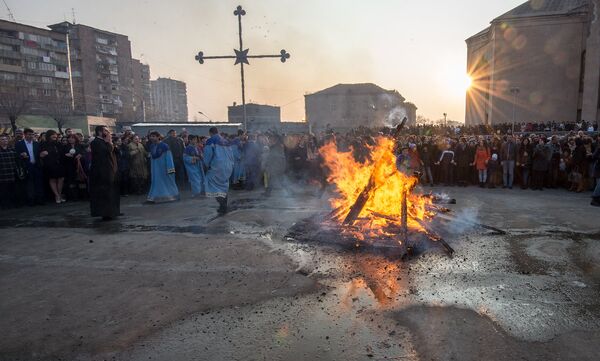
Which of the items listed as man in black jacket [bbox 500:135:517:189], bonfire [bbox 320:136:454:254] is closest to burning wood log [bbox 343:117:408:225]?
bonfire [bbox 320:136:454:254]

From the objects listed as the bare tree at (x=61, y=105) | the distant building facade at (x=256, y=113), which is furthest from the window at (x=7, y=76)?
the distant building facade at (x=256, y=113)

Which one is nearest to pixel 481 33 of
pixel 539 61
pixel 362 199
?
pixel 539 61

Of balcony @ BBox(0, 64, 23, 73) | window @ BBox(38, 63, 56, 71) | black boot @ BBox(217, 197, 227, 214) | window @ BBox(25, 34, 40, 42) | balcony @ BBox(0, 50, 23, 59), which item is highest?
window @ BBox(25, 34, 40, 42)

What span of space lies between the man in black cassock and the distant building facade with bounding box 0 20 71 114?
180 feet

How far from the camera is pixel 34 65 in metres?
56.4

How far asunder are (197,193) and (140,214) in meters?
3.10

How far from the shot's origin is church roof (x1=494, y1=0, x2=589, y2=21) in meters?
33.0

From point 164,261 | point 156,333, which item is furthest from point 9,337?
point 164,261

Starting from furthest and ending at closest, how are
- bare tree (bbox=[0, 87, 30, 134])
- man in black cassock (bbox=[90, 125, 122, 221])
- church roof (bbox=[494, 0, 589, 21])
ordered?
bare tree (bbox=[0, 87, 30, 134])
church roof (bbox=[494, 0, 589, 21])
man in black cassock (bbox=[90, 125, 122, 221])

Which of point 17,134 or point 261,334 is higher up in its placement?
point 17,134

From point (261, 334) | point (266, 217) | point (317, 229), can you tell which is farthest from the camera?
point (266, 217)

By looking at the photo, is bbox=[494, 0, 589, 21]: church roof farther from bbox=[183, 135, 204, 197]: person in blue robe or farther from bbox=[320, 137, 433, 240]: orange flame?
bbox=[320, 137, 433, 240]: orange flame

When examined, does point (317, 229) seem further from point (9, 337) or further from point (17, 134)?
point (17, 134)

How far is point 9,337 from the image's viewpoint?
389 centimetres
